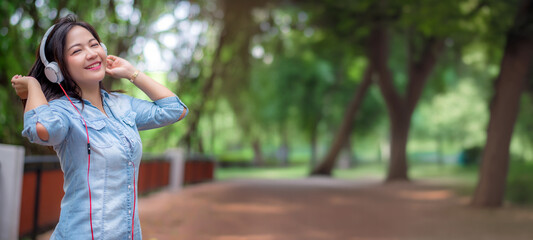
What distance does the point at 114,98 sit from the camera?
244 cm

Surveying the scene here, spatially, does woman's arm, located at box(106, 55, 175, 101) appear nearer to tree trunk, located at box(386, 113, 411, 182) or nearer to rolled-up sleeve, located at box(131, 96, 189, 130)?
rolled-up sleeve, located at box(131, 96, 189, 130)

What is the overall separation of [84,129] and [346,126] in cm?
2774

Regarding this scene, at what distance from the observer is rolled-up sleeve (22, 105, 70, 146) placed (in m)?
2.01

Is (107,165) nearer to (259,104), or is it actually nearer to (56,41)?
(56,41)

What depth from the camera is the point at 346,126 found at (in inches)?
1162

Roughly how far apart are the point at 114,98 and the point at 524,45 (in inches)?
496

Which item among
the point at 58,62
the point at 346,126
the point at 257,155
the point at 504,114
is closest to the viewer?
the point at 58,62

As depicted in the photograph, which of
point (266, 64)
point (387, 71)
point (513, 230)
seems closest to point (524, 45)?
point (513, 230)

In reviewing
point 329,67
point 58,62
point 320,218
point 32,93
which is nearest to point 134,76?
point 58,62

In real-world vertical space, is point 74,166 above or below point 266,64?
below

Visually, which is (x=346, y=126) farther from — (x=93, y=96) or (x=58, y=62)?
(x=58, y=62)

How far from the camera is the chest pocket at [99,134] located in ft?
7.11

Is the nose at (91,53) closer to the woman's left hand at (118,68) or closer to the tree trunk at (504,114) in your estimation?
the woman's left hand at (118,68)

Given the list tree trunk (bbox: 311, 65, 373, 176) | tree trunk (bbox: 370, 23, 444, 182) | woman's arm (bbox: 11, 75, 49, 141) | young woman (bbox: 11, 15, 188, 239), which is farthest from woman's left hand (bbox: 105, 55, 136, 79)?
tree trunk (bbox: 311, 65, 373, 176)
